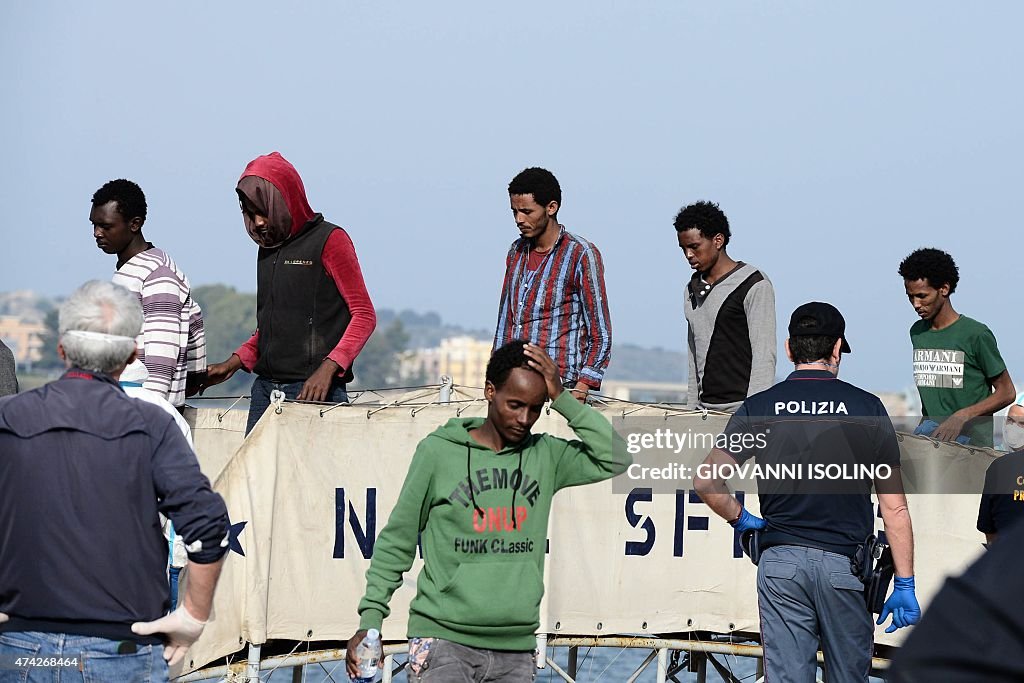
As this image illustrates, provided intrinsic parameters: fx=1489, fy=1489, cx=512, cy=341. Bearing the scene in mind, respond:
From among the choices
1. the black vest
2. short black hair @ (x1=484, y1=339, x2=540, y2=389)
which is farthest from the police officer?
the black vest

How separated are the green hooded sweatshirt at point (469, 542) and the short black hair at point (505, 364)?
0.25m

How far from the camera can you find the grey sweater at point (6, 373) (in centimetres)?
722

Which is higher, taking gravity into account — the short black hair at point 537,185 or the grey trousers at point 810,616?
the short black hair at point 537,185

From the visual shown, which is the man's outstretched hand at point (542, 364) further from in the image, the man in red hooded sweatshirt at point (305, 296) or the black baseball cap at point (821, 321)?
the man in red hooded sweatshirt at point (305, 296)

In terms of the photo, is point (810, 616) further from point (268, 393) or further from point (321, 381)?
point (268, 393)

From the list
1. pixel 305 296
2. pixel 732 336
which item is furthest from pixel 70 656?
pixel 732 336

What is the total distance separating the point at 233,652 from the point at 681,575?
273 centimetres

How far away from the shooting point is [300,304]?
27.1 feet

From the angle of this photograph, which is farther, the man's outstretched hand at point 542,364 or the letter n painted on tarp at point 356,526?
the letter n painted on tarp at point 356,526

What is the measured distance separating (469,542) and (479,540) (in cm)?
4

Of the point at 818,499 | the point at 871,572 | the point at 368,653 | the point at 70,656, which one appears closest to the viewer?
the point at 70,656

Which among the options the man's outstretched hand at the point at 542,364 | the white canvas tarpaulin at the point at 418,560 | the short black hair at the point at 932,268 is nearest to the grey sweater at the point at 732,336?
the white canvas tarpaulin at the point at 418,560

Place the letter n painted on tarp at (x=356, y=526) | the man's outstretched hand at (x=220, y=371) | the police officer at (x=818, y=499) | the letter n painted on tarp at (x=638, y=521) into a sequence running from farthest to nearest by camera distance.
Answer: the letter n painted on tarp at (x=638, y=521)
the letter n painted on tarp at (x=356, y=526)
the man's outstretched hand at (x=220, y=371)
the police officer at (x=818, y=499)

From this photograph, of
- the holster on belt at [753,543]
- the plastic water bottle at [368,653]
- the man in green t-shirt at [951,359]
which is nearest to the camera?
the plastic water bottle at [368,653]
